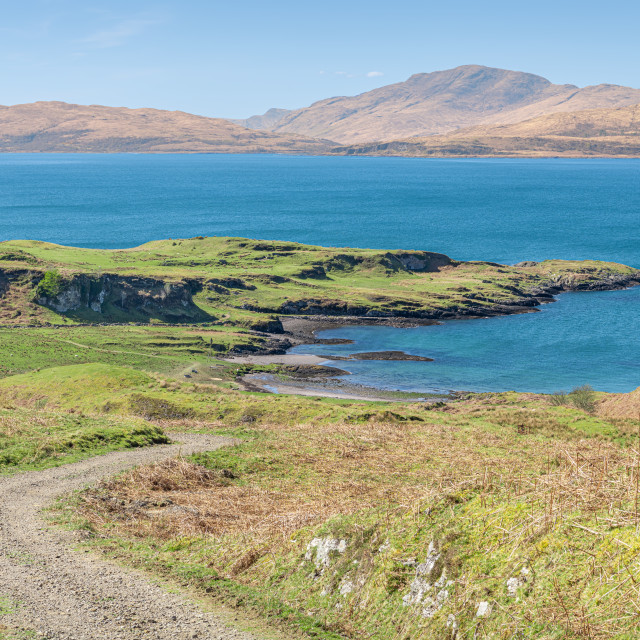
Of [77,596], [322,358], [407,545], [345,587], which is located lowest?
[322,358]

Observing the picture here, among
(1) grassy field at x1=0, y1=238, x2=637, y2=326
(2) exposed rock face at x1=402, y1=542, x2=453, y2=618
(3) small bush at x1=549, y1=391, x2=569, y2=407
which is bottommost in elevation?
(3) small bush at x1=549, y1=391, x2=569, y2=407

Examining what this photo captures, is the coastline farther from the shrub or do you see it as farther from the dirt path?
the dirt path

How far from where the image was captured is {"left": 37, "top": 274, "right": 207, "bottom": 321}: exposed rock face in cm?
9700

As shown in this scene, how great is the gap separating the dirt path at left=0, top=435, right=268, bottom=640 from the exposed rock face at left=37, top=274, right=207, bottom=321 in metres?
79.6

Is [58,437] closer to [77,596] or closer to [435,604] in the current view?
[77,596]

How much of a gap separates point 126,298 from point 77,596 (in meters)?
91.4

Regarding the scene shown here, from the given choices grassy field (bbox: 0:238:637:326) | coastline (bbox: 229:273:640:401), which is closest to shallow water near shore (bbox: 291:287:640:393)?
coastline (bbox: 229:273:640:401)

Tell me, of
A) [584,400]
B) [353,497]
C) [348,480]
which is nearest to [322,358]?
[584,400]

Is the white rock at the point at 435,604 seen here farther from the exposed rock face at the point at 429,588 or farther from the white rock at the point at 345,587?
the white rock at the point at 345,587

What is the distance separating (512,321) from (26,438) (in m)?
92.8

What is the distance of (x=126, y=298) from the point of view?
102938mm

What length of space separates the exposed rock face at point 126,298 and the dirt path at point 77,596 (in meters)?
79.6

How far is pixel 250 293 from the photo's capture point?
116 m

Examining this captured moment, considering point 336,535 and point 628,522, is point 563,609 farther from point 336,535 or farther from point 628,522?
point 336,535
